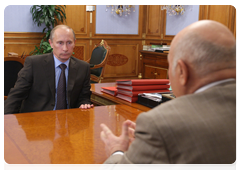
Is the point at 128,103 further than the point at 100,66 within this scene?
No

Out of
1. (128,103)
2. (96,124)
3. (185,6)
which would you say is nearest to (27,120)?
(96,124)

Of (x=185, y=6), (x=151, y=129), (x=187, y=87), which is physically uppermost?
(x=185, y=6)

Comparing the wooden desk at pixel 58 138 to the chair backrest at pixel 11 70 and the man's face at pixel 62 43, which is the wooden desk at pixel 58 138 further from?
the chair backrest at pixel 11 70

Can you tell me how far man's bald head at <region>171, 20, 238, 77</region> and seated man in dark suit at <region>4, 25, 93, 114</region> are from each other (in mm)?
1794

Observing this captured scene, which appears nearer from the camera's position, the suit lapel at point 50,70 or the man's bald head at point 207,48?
the man's bald head at point 207,48

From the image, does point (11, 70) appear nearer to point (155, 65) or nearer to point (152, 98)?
point (152, 98)

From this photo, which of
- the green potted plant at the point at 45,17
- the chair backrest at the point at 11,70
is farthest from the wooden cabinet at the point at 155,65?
the chair backrest at the point at 11,70

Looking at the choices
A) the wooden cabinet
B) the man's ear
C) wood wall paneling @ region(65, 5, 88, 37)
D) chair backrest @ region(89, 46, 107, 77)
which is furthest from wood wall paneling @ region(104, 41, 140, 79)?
the man's ear

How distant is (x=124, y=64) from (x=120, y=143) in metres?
7.39

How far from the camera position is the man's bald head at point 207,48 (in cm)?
84

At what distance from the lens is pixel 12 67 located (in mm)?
3293

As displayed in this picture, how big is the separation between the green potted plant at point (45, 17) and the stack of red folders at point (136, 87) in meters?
4.71

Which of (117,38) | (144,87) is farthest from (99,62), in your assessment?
(144,87)

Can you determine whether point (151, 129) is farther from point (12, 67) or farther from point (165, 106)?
point (12, 67)
